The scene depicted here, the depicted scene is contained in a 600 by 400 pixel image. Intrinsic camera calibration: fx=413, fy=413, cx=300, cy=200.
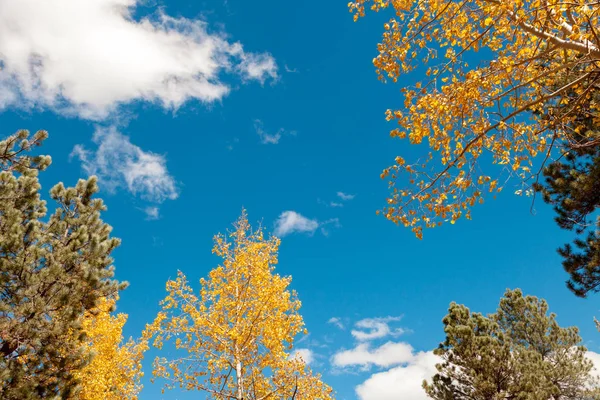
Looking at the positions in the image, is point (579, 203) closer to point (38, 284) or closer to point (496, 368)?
point (496, 368)

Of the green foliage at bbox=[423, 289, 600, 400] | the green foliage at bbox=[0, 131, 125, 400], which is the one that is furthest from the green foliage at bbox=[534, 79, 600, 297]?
the green foliage at bbox=[0, 131, 125, 400]

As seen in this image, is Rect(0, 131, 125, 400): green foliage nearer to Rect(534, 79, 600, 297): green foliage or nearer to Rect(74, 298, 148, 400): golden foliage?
Rect(74, 298, 148, 400): golden foliage

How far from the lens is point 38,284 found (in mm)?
9203

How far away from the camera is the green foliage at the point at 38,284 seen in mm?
8672

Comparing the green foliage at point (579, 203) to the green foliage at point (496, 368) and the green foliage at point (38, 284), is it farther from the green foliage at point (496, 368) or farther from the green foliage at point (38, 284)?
the green foliage at point (38, 284)

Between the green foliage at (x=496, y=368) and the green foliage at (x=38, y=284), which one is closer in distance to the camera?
A: the green foliage at (x=38, y=284)

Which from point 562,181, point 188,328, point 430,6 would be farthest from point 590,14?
point 188,328

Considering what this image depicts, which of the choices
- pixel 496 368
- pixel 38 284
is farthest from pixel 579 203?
pixel 38 284

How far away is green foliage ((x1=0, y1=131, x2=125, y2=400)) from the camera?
8672 mm

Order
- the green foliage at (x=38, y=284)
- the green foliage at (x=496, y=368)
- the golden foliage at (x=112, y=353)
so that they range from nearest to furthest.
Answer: the green foliage at (x=38, y=284) → the golden foliage at (x=112, y=353) → the green foliage at (x=496, y=368)

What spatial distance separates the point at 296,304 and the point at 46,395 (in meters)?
5.93

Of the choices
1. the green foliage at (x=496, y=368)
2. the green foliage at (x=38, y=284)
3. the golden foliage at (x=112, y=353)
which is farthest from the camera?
the green foliage at (x=496, y=368)

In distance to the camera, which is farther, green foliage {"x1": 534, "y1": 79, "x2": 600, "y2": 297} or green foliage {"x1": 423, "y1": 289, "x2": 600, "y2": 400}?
green foliage {"x1": 423, "y1": 289, "x2": 600, "y2": 400}

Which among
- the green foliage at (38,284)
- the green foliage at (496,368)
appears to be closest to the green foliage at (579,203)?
the green foliage at (496,368)
